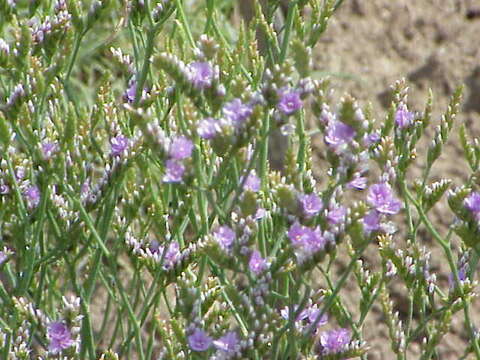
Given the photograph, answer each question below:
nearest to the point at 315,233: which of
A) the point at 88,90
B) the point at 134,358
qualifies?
the point at 134,358

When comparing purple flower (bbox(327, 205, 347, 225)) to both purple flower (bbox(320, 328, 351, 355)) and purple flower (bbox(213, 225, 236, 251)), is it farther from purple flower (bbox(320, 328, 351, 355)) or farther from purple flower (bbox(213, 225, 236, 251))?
purple flower (bbox(320, 328, 351, 355))

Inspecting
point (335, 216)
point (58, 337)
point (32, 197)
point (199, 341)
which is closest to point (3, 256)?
point (32, 197)

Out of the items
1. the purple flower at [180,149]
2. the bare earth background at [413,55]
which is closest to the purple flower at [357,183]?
the purple flower at [180,149]

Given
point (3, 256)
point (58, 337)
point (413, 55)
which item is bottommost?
point (58, 337)

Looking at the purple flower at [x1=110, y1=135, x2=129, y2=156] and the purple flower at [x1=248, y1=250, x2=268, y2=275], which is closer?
the purple flower at [x1=248, y1=250, x2=268, y2=275]

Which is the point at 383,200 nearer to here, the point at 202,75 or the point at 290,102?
the point at 290,102

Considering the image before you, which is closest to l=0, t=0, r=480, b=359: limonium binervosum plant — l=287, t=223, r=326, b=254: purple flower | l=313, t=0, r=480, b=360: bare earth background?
l=287, t=223, r=326, b=254: purple flower
